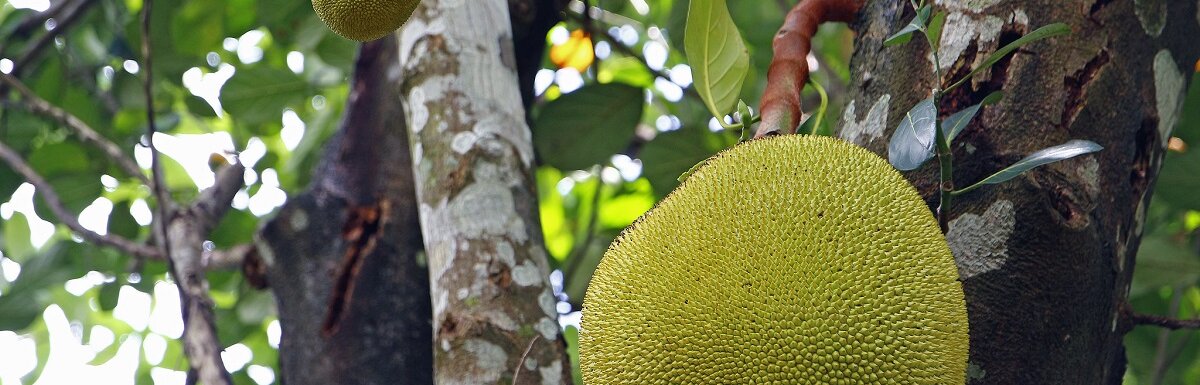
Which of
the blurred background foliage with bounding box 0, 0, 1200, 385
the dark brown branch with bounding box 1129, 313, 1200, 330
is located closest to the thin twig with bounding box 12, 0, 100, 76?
the blurred background foliage with bounding box 0, 0, 1200, 385

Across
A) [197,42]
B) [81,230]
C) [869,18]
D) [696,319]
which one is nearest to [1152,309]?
[869,18]

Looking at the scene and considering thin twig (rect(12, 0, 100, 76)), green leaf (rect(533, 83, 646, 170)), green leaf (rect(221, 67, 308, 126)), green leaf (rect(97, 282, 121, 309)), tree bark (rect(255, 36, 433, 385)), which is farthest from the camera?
green leaf (rect(97, 282, 121, 309))

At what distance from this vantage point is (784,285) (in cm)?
71

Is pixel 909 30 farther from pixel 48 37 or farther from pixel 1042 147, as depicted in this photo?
pixel 48 37

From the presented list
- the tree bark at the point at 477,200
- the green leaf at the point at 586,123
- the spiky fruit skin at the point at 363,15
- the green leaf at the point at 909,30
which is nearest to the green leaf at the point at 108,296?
the green leaf at the point at 586,123

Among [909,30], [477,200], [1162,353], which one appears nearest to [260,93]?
[477,200]

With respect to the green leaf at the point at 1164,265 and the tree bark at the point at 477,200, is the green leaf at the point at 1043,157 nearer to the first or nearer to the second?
the tree bark at the point at 477,200

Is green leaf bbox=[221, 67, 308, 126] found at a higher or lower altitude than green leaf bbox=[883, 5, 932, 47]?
lower

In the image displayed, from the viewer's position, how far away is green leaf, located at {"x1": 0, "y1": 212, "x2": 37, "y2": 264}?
2.77 m

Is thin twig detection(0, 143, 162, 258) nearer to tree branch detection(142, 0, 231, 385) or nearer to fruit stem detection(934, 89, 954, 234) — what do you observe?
tree branch detection(142, 0, 231, 385)

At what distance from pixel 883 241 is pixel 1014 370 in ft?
0.65

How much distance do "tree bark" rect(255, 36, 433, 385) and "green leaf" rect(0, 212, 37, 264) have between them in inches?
59.2

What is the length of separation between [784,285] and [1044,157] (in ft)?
0.90

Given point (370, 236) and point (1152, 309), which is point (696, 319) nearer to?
point (370, 236)
